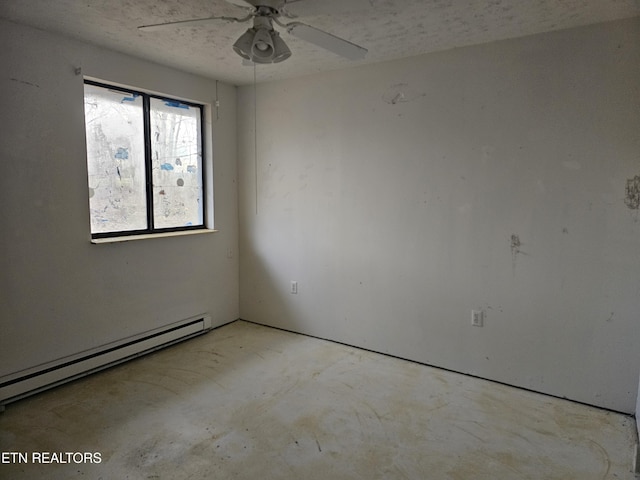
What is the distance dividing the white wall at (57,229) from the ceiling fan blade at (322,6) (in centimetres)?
177

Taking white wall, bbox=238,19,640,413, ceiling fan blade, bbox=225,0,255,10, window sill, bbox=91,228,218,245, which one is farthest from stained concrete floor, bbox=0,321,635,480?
ceiling fan blade, bbox=225,0,255,10

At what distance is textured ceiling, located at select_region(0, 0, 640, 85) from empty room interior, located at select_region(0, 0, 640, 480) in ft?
0.07

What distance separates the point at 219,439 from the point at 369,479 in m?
0.85

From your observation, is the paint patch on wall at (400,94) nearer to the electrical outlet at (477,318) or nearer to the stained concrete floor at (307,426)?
the electrical outlet at (477,318)

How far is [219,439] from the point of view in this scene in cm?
226

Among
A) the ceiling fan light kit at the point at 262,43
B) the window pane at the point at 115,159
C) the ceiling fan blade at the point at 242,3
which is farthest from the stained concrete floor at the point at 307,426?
the ceiling fan blade at the point at 242,3

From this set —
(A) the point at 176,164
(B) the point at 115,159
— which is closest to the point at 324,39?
(B) the point at 115,159

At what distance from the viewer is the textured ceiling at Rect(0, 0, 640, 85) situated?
219 cm

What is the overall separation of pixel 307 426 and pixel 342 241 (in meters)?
1.63

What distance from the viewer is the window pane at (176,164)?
3.49 meters

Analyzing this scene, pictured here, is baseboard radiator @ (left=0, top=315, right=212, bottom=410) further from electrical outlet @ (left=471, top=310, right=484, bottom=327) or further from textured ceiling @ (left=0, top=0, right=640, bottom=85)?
electrical outlet @ (left=471, top=310, right=484, bottom=327)

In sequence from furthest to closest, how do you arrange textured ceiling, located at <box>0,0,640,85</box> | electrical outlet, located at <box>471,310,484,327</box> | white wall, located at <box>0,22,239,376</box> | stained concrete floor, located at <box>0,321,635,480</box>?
electrical outlet, located at <box>471,310,484,327</box>
white wall, located at <box>0,22,239,376</box>
textured ceiling, located at <box>0,0,640,85</box>
stained concrete floor, located at <box>0,321,635,480</box>

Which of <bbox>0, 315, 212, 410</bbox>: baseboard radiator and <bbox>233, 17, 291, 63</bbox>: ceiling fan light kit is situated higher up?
<bbox>233, 17, 291, 63</bbox>: ceiling fan light kit

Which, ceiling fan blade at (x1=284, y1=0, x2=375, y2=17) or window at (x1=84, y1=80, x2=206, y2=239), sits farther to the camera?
window at (x1=84, y1=80, x2=206, y2=239)
